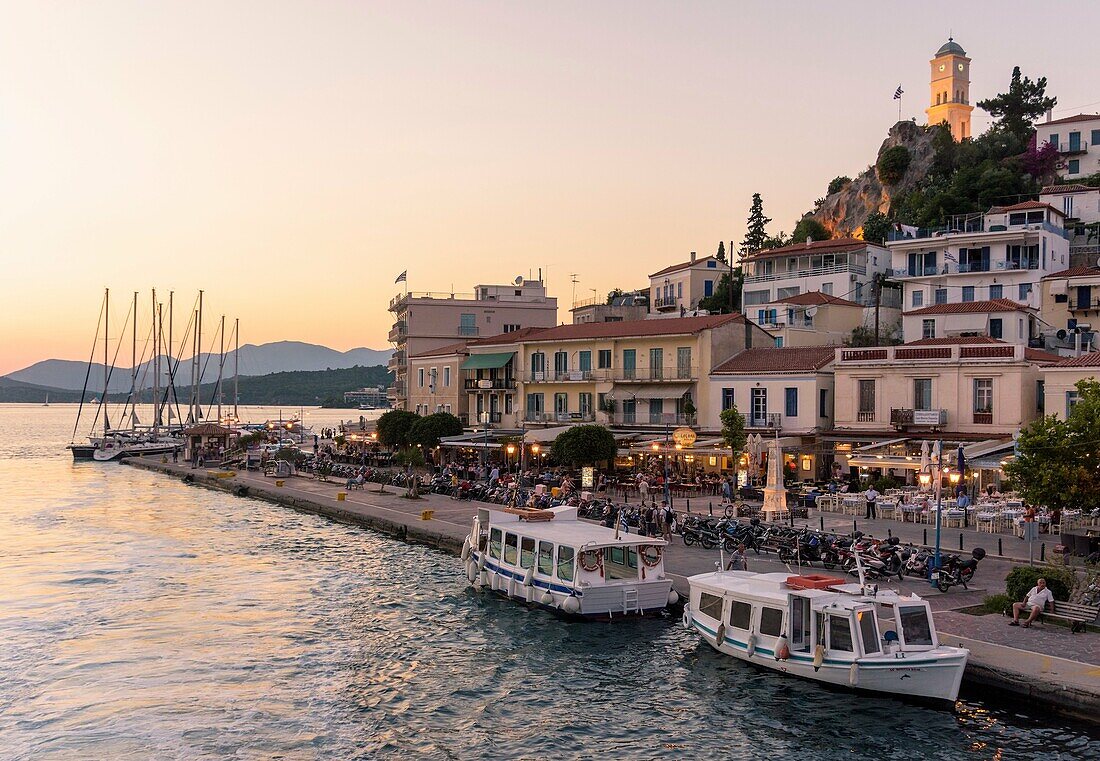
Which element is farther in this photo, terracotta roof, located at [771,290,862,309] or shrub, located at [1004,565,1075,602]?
terracotta roof, located at [771,290,862,309]

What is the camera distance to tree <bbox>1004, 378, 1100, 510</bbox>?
84.6ft

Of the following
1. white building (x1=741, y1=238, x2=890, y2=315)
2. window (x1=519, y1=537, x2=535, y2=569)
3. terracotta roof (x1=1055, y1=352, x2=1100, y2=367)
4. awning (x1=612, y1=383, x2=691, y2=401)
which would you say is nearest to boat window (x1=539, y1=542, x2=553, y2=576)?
window (x1=519, y1=537, x2=535, y2=569)

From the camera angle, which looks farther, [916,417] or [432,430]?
[432,430]

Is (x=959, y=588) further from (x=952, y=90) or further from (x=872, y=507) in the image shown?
(x=952, y=90)

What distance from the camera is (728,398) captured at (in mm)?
54156

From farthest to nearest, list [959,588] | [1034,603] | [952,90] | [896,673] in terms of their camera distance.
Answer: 1. [952,90]
2. [959,588]
3. [1034,603]
4. [896,673]

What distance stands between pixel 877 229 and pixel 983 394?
161ft

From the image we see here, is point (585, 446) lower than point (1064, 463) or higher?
lower

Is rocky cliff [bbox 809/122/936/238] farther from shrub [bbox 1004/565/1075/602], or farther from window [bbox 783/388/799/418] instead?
shrub [bbox 1004/565/1075/602]

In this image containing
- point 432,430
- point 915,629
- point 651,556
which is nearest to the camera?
point 915,629

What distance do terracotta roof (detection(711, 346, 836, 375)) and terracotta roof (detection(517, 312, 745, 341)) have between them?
8.03 feet

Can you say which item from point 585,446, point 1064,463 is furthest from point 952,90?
point 1064,463

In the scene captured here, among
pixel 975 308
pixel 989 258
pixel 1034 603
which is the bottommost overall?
pixel 1034 603

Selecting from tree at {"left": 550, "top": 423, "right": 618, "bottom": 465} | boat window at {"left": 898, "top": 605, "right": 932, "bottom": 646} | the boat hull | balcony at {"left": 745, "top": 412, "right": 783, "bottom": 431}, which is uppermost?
→ balcony at {"left": 745, "top": 412, "right": 783, "bottom": 431}
